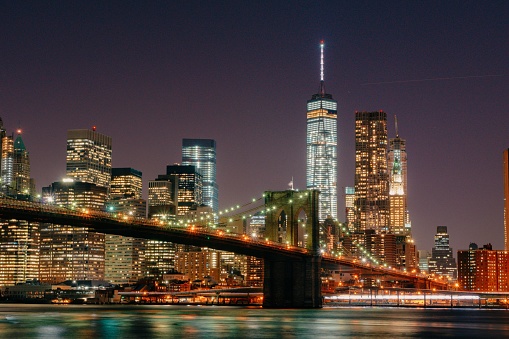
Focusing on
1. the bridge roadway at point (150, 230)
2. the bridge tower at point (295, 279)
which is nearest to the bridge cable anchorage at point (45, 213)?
the bridge roadway at point (150, 230)

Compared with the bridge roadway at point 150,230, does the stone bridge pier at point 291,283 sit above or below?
below

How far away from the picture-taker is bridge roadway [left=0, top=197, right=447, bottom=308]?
7212cm

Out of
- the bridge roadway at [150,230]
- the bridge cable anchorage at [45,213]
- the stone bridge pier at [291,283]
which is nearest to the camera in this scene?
the bridge cable anchorage at [45,213]

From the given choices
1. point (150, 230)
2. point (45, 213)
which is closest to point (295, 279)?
point (150, 230)

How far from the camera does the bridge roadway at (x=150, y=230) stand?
237 ft

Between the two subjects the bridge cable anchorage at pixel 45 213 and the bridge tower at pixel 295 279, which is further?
the bridge tower at pixel 295 279

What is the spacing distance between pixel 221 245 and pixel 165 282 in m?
106

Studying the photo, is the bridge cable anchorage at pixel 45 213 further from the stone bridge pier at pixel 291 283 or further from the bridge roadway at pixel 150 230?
the stone bridge pier at pixel 291 283

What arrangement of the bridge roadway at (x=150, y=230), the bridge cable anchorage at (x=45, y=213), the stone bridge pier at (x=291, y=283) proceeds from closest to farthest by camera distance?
the bridge cable anchorage at (x=45, y=213)
the bridge roadway at (x=150, y=230)
the stone bridge pier at (x=291, y=283)

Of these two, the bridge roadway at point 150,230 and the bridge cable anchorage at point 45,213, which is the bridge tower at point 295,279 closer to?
the bridge roadway at point 150,230

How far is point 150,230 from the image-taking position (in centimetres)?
8325

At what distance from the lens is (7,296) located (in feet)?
545

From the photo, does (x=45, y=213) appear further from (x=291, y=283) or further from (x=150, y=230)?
(x=291, y=283)

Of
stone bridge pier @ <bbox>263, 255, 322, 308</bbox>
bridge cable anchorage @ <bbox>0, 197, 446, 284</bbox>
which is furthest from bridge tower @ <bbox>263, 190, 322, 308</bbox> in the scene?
bridge cable anchorage @ <bbox>0, 197, 446, 284</bbox>
